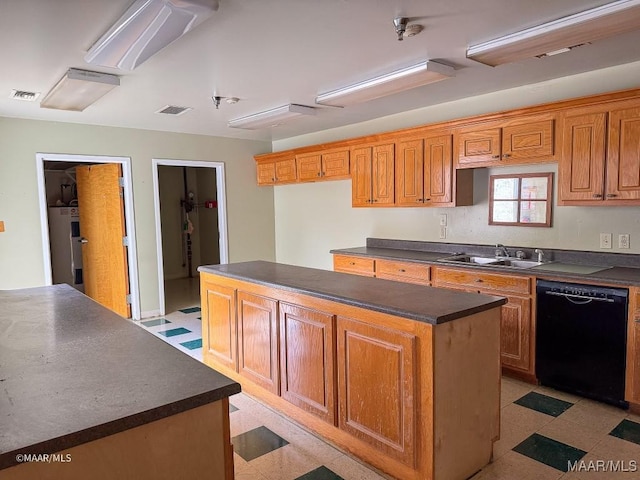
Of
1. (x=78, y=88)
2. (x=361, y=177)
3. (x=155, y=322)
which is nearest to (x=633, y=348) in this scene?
(x=361, y=177)

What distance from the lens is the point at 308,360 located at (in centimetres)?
254

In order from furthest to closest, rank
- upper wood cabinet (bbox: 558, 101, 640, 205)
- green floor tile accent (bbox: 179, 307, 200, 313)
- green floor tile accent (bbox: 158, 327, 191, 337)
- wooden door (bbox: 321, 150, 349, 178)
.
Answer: green floor tile accent (bbox: 179, 307, 200, 313)
wooden door (bbox: 321, 150, 349, 178)
green floor tile accent (bbox: 158, 327, 191, 337)
upper wood cabinet (bbox: 558, 101, 640, 205)

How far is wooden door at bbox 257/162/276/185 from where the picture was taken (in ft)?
19.8

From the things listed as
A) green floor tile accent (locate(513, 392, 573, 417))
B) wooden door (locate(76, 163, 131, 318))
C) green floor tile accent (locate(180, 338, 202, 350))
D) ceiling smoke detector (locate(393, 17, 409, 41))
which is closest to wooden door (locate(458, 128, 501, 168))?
ceiling smoke detector (locate(393, 17, 409, 41))

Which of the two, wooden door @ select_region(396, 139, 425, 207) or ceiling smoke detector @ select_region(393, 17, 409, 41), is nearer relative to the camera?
ceiling smoke detector @ select_region(393, 17, 409, 41)

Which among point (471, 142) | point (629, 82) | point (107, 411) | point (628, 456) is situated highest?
point (629, 82)

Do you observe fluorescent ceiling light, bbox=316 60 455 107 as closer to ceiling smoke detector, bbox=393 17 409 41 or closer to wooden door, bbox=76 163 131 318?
ceiling smoke detector, bbox=393 17 409 41

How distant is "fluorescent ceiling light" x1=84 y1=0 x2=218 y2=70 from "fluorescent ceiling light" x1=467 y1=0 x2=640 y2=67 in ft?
5.33

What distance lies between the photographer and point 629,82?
3.17 m

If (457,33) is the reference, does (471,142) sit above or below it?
below

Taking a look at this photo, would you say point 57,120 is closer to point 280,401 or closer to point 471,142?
point 280,401

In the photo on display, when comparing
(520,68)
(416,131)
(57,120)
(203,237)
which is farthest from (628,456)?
(203,237)

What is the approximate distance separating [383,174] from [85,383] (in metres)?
3.71

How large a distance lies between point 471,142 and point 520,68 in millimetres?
736
